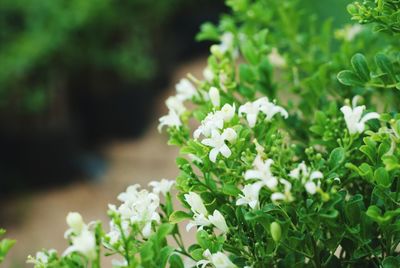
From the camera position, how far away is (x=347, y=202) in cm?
97

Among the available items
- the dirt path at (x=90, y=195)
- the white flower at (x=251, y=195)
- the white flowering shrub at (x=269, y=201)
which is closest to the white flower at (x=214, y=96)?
the white flowering shrub at (x=269, y=201)

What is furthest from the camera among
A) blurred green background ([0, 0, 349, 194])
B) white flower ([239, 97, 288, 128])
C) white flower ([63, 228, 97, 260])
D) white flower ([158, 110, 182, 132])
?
blurred green background ([0, 0, 349, 194])

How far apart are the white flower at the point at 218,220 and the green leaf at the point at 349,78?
12.2 inches

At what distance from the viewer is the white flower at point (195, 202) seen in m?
0.99

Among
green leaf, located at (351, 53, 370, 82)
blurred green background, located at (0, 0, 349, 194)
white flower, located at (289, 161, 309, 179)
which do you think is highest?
blurred green background, located at (0, 0, 349, 194)

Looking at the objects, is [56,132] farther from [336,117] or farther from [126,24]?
[336,117]

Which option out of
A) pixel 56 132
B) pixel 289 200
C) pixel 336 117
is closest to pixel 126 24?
pixel 56 132

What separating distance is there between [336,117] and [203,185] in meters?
0.31

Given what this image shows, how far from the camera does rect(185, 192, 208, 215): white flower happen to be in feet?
3.23

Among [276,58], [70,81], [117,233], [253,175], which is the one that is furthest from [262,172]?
[70,81]

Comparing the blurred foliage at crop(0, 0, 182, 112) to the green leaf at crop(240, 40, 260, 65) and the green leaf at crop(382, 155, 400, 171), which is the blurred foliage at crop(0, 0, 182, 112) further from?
the green leaf at crop(382, 155, 400, 171)

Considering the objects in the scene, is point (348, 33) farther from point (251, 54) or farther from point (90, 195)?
point (90, 195)

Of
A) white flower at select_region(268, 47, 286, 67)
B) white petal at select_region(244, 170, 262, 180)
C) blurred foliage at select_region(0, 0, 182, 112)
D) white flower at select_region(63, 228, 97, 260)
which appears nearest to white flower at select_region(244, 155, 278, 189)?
white petal at select_region(244, 170, 262, 180)

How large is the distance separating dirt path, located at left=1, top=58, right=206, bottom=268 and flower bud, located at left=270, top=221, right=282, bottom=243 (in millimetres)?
2429
